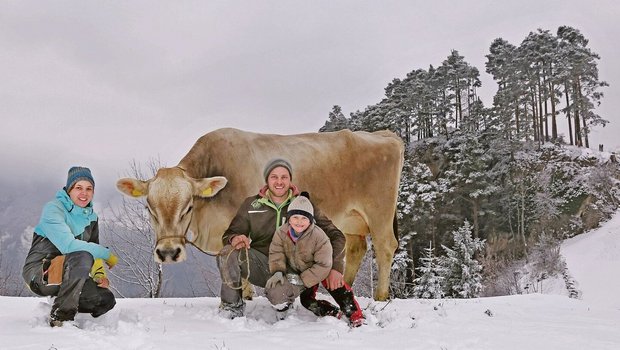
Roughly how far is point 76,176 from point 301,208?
221 centimetres

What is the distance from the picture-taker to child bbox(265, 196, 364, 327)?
15.3 ft

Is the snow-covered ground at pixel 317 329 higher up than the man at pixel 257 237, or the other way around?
the man at pixel 257 237

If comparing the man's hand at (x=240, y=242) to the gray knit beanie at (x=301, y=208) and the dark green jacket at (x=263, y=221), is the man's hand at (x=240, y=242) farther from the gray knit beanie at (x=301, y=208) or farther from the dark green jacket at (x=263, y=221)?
the gray knit beanie at (x=301, y=208)

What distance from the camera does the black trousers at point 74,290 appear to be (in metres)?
4.25

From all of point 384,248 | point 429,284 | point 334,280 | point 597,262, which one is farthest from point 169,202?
point 597,262

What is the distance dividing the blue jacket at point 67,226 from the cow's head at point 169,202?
606mm

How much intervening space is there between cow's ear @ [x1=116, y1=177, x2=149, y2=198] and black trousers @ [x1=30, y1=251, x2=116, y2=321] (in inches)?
49.6

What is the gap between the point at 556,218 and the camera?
137 feet

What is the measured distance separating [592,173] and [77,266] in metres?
49.4

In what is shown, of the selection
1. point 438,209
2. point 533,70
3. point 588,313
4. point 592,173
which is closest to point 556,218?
point 592,173

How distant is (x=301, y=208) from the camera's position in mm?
4855

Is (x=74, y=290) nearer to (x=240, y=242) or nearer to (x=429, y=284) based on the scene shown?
(x=240, y=242)

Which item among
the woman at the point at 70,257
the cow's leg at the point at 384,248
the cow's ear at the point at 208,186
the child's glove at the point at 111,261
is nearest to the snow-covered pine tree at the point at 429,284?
the cow's leg at the point at 384,248

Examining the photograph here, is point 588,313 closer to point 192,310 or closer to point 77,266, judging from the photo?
point 192,310
